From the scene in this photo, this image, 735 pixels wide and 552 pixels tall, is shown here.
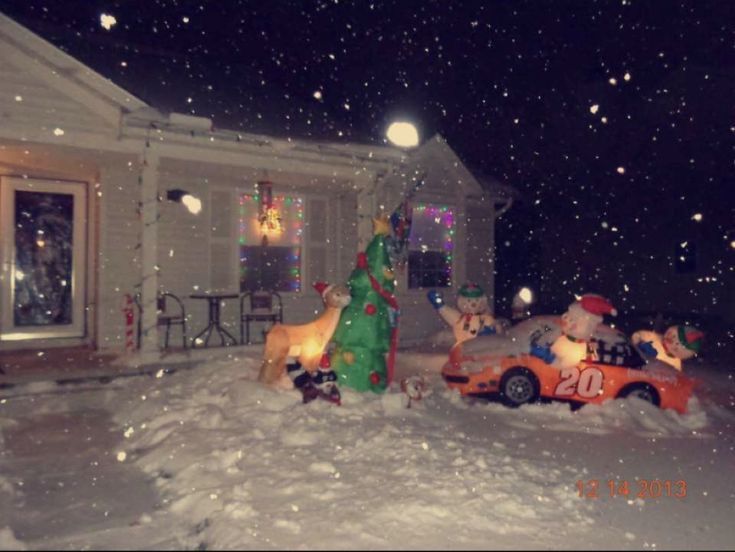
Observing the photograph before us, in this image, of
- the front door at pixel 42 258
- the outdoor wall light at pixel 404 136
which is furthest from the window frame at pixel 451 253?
the front door at pixel 42 258

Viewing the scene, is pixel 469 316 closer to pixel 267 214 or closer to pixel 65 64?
pixel 267 214

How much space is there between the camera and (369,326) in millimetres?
7844

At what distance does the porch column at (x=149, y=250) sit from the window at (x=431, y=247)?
18.2 feet

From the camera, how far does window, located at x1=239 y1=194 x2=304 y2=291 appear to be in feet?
38.9

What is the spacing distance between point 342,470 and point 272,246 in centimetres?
728

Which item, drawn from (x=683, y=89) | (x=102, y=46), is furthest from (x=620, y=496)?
(x=683, y=89)

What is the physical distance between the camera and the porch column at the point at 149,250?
9.09 m

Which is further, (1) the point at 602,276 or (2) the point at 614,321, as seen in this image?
(1) the point at 602,276

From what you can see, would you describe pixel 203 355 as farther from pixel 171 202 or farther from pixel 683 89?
pixel 683 89

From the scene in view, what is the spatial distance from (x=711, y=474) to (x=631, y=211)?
52.9 feet

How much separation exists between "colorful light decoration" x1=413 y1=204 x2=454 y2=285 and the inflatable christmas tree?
18.2ft

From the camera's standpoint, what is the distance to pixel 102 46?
1398 centimetres

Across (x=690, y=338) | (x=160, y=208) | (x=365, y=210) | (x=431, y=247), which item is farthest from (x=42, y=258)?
(x=690, y=338)

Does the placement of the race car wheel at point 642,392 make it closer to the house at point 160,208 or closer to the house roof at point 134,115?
the house at point 160,208
